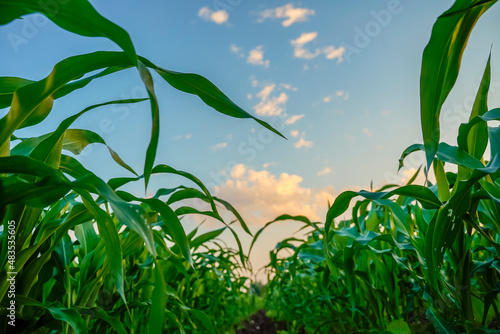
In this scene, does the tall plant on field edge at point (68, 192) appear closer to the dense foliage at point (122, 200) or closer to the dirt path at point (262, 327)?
the dense foliage at point (122, 200)

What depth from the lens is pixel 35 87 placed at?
1.90 feet

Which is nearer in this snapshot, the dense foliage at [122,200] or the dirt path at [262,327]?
the dense foliage at [122,200]

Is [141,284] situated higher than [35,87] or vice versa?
[35,87]

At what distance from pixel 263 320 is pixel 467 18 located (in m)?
4.68

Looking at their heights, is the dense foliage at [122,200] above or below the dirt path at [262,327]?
below

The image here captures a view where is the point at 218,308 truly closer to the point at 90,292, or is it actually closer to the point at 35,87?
the point at 90,292

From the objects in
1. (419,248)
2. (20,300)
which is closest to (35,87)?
(20,300)

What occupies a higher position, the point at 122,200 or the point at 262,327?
the point at 262,327

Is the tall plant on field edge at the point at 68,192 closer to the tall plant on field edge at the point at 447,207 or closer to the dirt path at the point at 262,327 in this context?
the tall plant on field edge at the point at 447,207

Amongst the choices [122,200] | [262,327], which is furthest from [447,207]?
[262,327]

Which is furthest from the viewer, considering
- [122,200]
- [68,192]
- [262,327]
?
[262,327]

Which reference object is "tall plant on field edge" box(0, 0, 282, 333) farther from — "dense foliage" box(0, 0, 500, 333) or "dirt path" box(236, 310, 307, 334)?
"dirt path" box(236, 310, 307, 334)

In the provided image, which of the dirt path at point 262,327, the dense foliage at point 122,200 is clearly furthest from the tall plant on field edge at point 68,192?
the dirt path at point 262,327

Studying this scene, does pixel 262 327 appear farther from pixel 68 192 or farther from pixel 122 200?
pixel 122 200
